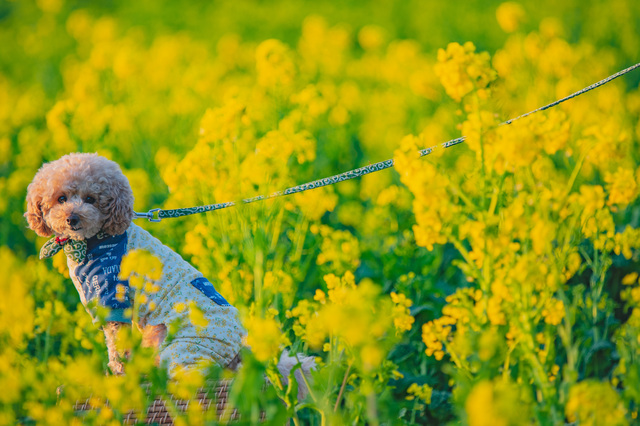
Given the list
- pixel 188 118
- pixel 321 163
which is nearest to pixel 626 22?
pixel 321 163

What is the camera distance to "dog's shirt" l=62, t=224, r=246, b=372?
2018mm

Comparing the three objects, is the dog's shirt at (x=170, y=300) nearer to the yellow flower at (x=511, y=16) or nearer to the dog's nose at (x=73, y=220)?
the dog's nose at (x=73, y=220)

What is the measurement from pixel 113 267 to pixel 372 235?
1.94 metres

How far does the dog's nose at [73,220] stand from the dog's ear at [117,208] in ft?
0.33

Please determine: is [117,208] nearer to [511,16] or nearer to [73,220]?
[73,220]

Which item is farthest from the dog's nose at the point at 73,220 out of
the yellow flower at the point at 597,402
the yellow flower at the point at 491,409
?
the yellow flower at the point at 597,402

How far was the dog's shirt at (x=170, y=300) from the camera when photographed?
79.4 inches

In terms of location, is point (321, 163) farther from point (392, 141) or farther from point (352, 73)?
point (352, 73)

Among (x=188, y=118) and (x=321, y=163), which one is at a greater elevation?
(x=188, y=118)

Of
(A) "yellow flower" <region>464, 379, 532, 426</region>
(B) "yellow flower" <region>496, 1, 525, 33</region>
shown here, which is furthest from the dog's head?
(B) "yellow flower" <region>496, 1, 525, 33</region>

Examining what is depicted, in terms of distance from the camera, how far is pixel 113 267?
6.89ft

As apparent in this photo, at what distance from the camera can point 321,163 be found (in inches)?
186

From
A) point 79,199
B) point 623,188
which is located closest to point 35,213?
point 79,199

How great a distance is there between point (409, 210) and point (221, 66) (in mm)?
3725
